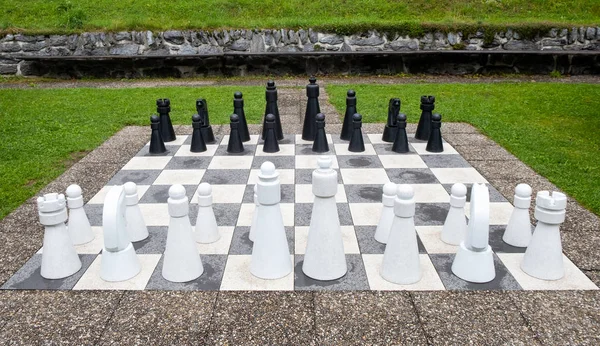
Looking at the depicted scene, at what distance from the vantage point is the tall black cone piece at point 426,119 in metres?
4.87

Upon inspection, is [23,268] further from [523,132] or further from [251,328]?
[523,132]

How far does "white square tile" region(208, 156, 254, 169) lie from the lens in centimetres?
417

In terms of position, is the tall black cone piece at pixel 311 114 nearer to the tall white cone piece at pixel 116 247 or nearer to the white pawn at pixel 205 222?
the white pawn at pixel 205 222

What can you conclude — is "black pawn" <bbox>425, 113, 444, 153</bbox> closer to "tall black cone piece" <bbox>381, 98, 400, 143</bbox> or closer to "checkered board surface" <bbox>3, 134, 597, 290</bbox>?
"checkered board surface" <bbox>3, 134, 597, 290</bbox>

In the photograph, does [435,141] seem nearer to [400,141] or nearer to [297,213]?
[400,141]

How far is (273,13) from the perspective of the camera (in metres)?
11.2

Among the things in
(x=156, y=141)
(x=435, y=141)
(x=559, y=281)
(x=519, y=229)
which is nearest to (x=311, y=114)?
(x=435, y=141)

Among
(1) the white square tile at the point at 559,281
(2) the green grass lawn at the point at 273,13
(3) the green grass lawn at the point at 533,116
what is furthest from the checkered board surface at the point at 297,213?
(2) the green grass lawn at the point at 273,13

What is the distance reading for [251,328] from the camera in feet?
6.73

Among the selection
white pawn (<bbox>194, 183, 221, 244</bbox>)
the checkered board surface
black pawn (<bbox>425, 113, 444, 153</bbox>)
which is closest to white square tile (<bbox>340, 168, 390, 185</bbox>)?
the checkered board surface

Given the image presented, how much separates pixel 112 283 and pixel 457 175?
9.15ft

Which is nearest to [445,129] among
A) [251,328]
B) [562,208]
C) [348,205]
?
[348,205]

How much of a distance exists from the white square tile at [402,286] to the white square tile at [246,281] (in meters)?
0.42

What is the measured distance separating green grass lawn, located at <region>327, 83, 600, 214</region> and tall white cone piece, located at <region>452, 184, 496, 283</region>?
140cm
